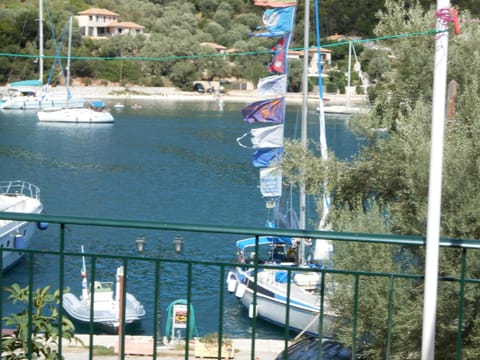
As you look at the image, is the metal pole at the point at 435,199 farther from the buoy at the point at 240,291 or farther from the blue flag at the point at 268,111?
the blue flag at the point at 268,111

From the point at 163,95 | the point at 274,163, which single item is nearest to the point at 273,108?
the point at 274,163

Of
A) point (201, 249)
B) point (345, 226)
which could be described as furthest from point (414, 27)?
point (201, 249)

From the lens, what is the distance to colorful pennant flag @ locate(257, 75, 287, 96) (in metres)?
13.8

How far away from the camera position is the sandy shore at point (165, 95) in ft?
194

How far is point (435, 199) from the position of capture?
9.26 ft

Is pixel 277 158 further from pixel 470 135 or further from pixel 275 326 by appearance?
pixel 470 135

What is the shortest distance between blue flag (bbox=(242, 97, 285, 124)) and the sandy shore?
42612 mm

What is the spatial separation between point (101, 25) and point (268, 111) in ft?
194

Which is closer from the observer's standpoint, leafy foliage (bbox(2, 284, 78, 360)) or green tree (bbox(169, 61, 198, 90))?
leafy foliage (bbox(2, 284, 78, 360))

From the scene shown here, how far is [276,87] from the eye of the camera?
45.6 ft

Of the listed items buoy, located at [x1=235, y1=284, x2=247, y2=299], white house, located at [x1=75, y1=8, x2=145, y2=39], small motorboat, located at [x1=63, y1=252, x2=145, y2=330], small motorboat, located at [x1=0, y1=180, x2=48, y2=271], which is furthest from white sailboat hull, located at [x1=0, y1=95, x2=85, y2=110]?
small motorboat, located at [x1=63, y1=252, x2=145, y2=330]

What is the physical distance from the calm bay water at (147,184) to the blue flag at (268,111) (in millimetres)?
2567

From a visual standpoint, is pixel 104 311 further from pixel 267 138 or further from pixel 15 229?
pixel 267 138

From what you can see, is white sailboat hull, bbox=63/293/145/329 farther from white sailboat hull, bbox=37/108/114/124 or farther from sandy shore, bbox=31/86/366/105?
sandy shore, bbox=31/86/366/105
